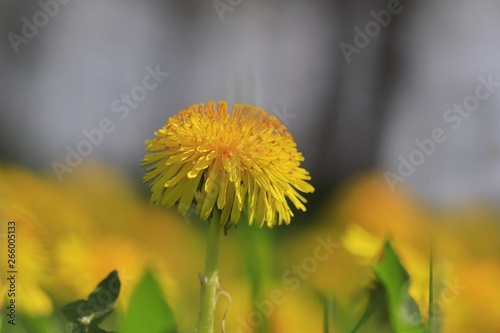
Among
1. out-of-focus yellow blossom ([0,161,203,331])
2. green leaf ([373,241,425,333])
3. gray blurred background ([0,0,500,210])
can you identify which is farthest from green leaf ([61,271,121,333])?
gray blurred background ([0,0,500,210])

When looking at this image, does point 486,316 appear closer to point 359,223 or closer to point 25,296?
point 359,223

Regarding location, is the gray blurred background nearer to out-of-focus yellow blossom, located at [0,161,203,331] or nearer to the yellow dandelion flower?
out-of-focus yellow blossom, located at [0,161,203,331]

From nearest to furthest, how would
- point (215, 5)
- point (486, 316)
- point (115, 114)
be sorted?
point (486, 316)
point (115, 114)
point (215, 5)

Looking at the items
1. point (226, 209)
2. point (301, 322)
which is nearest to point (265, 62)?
point (301, 322)

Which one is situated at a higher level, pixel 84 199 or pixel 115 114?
pixel 115 114

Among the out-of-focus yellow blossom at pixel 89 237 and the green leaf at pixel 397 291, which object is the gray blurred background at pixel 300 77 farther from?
the green leaf at pixel 397 291

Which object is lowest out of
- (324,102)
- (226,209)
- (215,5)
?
(226,209)

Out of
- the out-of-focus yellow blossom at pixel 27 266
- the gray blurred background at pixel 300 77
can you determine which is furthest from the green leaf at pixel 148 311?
the gray blurred background at pixel 300 77
